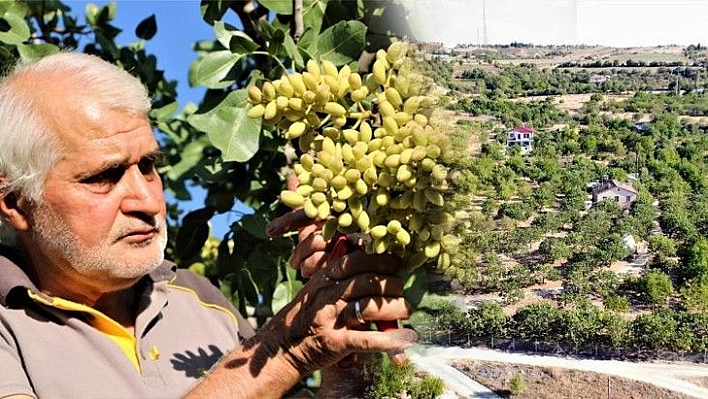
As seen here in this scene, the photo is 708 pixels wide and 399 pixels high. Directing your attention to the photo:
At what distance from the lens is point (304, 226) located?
126 cm

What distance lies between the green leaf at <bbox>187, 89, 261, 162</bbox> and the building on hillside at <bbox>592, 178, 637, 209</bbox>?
41.1 inches

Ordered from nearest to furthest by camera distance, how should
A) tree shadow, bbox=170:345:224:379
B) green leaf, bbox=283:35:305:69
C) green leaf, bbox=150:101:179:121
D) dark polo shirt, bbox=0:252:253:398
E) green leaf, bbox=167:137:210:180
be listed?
dark polo shirt, bbox=0:252:253:398 < tree shadow, bbox=170:345:224:379 < green leaf, bbox=283:35:305:69 < green leaf, bbox=167:137:210:180 < green leaf, bbox=150:101:179:121

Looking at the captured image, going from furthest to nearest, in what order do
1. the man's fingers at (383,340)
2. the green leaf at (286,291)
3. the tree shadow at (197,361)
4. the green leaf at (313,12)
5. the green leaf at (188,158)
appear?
the green leaf at (188,158)
the green leaf at (286,291)
the green leaf at (313,12)
the tree shadow at (197,361)
the man's fingers at (383,340)

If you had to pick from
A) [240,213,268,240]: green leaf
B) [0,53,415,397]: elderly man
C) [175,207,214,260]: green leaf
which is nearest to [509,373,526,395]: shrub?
[0,53,415,397]: elderly man

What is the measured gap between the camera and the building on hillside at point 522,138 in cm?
85

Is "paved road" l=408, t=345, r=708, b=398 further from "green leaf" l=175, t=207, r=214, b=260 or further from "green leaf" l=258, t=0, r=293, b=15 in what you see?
"green leaf" l=175, t=207, r=214, b=260

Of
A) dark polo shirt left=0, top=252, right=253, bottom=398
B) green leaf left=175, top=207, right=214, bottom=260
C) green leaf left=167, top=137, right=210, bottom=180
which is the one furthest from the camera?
green leaf left=167, top=137, right=210, bottom=180

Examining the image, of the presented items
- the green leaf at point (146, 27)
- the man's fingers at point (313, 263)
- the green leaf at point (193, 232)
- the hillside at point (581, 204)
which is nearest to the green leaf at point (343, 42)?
the man's fingers at point (313, 263)

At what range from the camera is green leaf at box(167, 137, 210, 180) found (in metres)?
2.88

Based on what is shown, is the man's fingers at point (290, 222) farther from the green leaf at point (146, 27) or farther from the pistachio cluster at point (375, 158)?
the green leaf at point (146, 27)

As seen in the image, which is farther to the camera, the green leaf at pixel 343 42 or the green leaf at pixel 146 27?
the green leaf at pixel 146 27

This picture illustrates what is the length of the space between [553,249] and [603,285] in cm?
6

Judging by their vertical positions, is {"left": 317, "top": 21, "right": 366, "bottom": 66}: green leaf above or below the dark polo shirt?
above

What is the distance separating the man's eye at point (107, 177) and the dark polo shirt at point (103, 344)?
0.26 m
